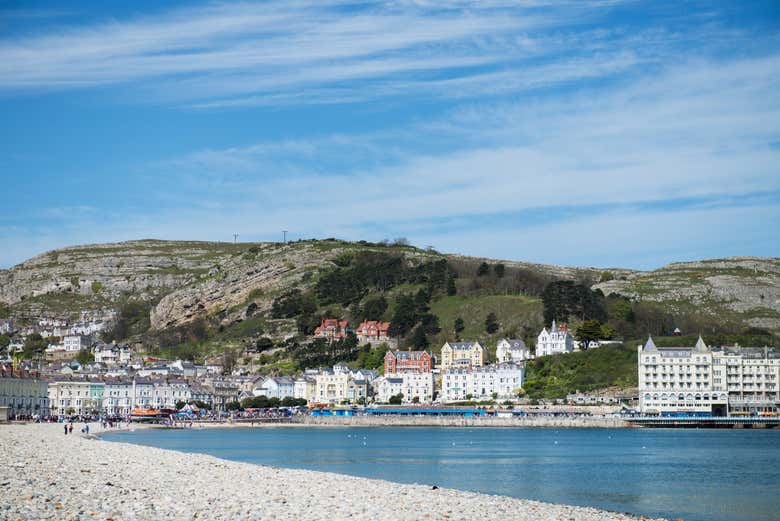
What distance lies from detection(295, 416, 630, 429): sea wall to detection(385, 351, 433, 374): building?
19898 millimetres

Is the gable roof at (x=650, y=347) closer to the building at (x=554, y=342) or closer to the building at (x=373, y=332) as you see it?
the building at (x=554, y=342)

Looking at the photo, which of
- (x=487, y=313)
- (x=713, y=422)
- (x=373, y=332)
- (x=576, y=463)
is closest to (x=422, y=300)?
(x=373, y=332)

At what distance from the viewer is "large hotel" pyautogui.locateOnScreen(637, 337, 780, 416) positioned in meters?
117

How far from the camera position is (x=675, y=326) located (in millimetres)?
139750

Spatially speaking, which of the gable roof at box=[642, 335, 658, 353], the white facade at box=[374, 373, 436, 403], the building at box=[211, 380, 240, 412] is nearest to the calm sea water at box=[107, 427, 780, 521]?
the gable roof at box=[642, 335, 658, 353]

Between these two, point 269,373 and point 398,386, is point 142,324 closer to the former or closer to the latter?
point 269,373

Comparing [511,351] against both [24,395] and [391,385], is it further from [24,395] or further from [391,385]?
[24,395]

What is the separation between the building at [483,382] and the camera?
127250 millimetres

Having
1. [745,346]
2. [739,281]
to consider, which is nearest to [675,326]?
[745,346]

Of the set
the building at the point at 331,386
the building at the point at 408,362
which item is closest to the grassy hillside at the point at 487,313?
the building at the point at 408,362

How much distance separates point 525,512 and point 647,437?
202ft

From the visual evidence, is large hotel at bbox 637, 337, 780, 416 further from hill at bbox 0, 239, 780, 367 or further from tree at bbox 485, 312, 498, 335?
tree at bbox 485, 312, 498, 335

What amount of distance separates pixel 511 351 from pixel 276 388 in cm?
3194

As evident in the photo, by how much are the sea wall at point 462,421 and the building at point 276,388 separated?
19.5m
